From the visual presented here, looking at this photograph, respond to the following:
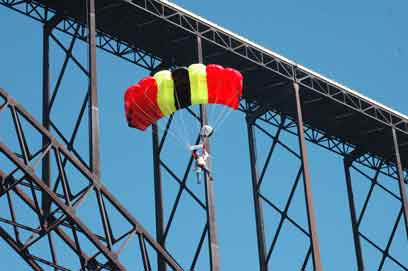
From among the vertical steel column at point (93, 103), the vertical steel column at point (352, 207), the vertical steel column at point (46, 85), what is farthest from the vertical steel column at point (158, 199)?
the vertical steel column at point (352, 207)

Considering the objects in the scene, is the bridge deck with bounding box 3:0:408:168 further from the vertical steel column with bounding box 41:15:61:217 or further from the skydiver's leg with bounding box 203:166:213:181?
the skydiver's leg with bounding box 203:166:213:181

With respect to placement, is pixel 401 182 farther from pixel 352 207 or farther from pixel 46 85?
pixel 46 85

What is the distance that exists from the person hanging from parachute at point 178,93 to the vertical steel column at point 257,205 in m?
6.22

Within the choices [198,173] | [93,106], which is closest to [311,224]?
[198,173]

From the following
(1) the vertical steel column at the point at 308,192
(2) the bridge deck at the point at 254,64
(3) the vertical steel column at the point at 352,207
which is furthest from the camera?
(3) the vertical steel column at the point at 352,207

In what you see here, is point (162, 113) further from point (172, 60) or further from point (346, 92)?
point (346, 92)

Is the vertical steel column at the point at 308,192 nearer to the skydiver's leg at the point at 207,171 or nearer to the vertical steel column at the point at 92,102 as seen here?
the skydiver's leg at the point at 207,171

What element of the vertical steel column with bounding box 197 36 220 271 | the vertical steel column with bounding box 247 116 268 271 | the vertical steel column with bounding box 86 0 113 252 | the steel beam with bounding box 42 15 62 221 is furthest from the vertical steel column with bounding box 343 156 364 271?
the vertical steel column with bounding box 86 0 113 252

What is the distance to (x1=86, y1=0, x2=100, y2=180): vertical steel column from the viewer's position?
116ft

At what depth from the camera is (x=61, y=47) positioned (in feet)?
129

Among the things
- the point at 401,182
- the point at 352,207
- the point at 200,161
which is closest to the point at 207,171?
the point at 200,161

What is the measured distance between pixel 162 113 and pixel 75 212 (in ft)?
22.2

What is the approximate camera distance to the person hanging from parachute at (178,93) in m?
37.2

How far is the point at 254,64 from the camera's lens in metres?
42.8
